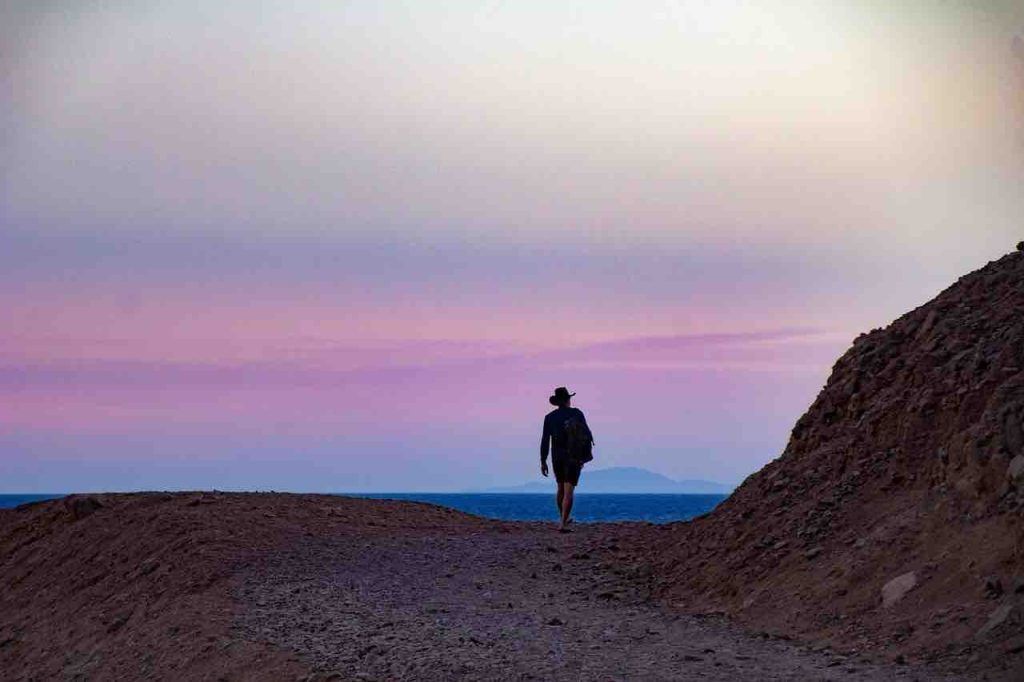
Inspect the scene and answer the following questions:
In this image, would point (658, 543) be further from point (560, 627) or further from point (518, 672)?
point (518, 672)

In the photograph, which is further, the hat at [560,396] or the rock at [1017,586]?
the hat at [560,396]

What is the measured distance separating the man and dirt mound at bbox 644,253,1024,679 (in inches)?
68.4

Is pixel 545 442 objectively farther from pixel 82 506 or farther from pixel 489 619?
pixel 82 506

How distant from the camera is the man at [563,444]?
19516mm

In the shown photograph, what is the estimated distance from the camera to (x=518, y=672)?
10914 mm

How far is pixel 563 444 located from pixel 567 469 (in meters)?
0.41

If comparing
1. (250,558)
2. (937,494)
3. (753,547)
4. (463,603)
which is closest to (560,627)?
(463,603)

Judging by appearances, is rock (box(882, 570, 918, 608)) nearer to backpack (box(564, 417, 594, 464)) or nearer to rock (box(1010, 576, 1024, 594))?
rock (box(1010, 576, 1024, 594))

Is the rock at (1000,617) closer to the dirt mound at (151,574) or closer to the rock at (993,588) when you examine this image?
the rock at (993,588)

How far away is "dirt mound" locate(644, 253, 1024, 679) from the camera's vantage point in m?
11.2

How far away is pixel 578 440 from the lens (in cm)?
1955

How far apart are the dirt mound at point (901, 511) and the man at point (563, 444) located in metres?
1.74

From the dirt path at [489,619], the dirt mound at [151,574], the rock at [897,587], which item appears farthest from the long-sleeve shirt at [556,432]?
the rock at [897,587]

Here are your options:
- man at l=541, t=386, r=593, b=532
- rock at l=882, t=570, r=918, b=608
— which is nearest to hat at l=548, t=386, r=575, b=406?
man at l=541, t=386, r=593, b=532
